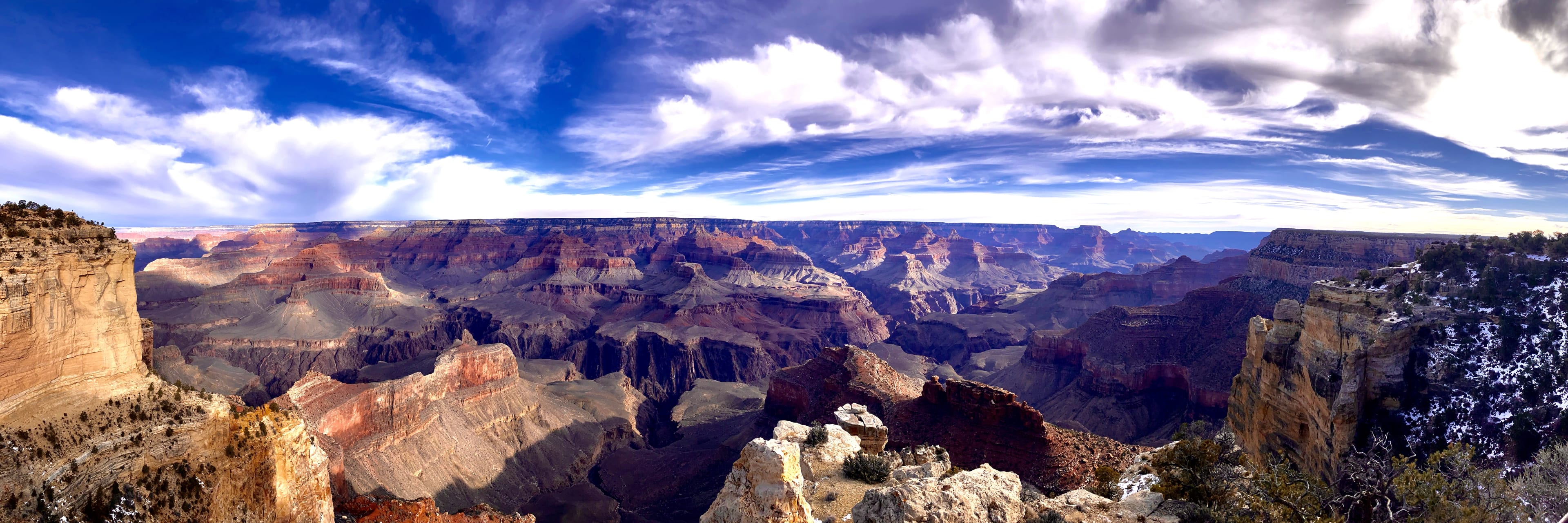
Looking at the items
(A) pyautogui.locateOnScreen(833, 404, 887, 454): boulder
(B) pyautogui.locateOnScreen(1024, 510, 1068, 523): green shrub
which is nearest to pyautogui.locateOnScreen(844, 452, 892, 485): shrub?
(A) pyautogui.locateOnScreen(833, 404, 887, 454): boulder

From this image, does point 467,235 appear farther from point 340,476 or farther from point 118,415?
point 118,415

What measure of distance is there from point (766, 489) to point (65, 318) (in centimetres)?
1698

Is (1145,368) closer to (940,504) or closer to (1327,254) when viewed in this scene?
(1327,254)

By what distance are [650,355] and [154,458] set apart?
90.4 metres

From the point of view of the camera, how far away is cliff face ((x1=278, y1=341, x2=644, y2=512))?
134ft

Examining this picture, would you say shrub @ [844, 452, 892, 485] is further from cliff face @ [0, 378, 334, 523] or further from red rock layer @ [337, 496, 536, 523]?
cliff face @ [0, 378, 334, 523]

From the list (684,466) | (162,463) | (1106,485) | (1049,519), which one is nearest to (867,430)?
(1106,485)

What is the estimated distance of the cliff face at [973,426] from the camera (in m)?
33.2

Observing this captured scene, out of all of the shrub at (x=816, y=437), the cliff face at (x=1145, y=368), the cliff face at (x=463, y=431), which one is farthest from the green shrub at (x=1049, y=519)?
the cliff face at (x=1145, y=368)

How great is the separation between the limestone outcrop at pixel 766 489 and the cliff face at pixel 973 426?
77.4 feet

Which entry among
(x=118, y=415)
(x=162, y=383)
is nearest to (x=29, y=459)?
(x=118, y=415)

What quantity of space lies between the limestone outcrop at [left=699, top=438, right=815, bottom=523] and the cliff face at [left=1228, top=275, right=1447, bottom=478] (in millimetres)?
22412

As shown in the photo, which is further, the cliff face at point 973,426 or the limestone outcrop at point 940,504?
the cliff face at point 973,426

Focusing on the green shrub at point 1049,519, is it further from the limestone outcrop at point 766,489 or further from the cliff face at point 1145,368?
the cliff face at point 1145,368
